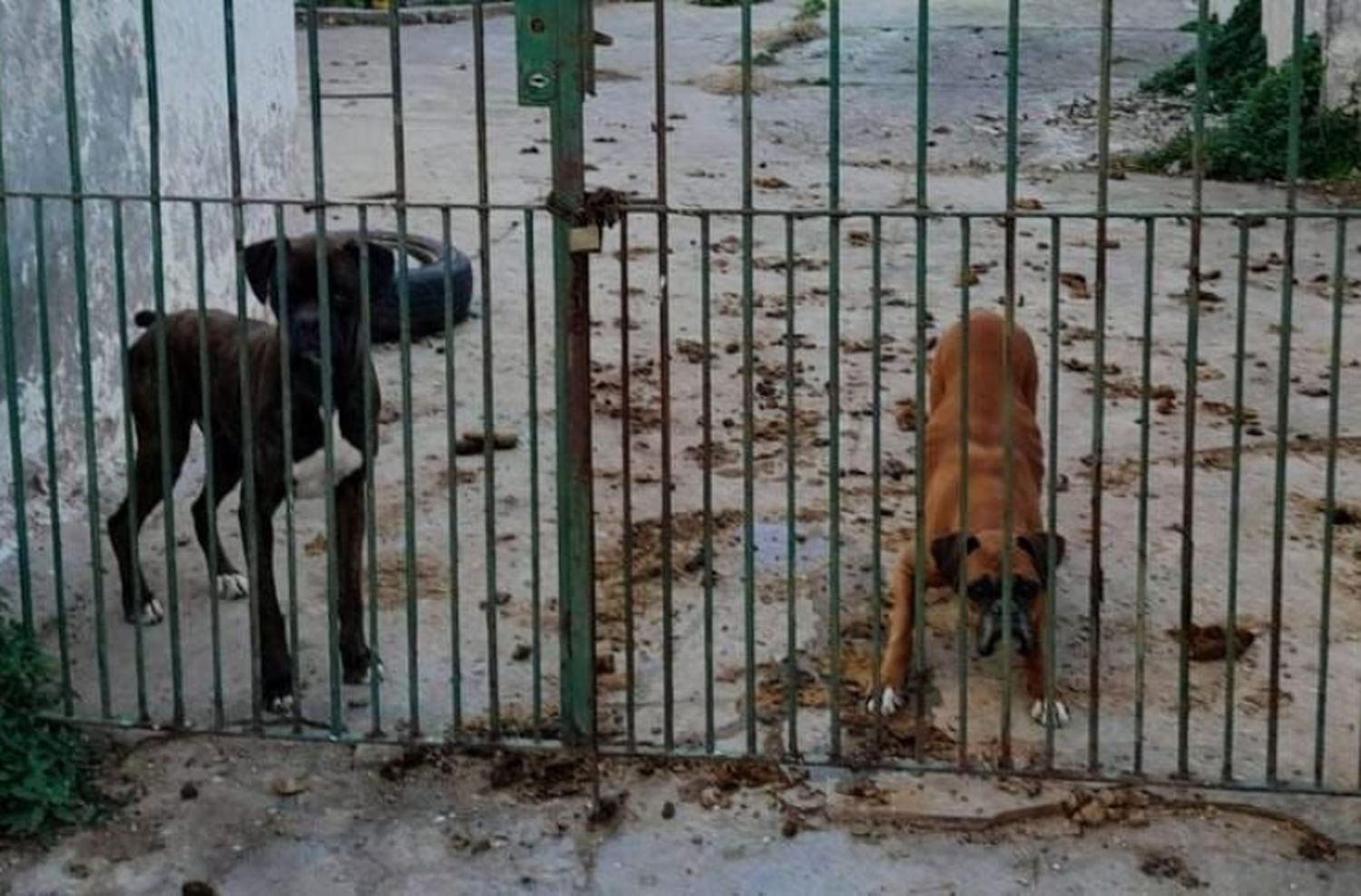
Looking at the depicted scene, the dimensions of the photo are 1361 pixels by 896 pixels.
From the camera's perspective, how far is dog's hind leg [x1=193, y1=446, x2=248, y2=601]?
6.18 meters

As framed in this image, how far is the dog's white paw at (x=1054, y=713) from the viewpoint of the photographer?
536 centimetres

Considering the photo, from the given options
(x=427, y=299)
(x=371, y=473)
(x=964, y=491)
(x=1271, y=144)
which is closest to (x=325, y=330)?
A: (x=371, y=473)

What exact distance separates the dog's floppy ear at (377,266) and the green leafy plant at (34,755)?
3.85 feet

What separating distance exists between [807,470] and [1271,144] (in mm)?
7303

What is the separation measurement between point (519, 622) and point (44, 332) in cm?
179

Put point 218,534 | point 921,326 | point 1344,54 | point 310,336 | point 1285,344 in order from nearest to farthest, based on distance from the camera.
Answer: point 1285,344 < point 921,326 < point 310,336 < point 218,534 < point 1344,54

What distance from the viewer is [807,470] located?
7672mm

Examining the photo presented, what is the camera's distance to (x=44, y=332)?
4.87 m

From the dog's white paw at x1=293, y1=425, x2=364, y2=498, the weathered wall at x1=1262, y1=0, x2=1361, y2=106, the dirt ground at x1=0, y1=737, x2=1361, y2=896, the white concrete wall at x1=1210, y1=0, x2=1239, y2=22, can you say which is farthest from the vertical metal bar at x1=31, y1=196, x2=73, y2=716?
the white concrete wall at x1=1210, y1=0, x2=1239, y2=22

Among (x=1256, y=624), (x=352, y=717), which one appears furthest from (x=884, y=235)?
(x=352, y=717)

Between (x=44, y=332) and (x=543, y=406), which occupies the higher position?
(x=44, y=332)

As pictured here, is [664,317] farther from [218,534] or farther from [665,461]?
[218,534]

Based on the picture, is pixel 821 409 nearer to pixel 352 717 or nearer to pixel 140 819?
pixel 352 717

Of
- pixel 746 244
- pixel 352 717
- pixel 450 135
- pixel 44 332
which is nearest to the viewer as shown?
pixel 746 244
